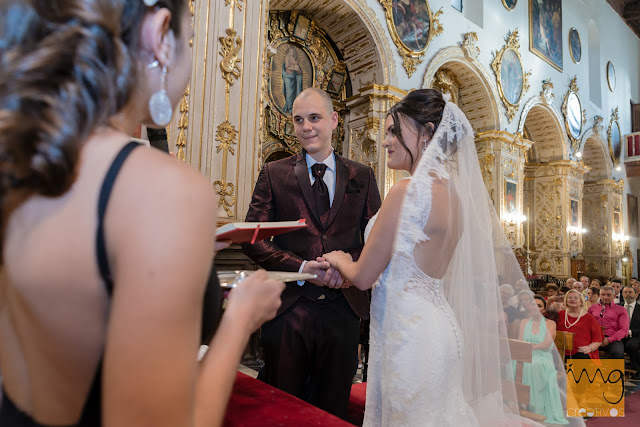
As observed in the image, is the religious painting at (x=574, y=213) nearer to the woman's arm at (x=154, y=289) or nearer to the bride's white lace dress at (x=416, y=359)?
the bride's white lace dress at (x=416, y=359)

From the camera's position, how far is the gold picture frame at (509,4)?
1245 centimetres

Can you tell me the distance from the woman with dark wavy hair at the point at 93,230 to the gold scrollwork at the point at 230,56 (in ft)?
18.0

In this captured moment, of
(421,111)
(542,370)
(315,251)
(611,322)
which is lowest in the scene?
(611,322)

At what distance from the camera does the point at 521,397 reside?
2385 mm

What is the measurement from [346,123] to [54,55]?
31.0 feet

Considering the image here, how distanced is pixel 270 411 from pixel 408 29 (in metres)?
9.48

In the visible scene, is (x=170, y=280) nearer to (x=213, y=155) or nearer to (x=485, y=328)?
(x=485, y=328)

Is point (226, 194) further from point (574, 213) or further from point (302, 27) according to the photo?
point (574, 213)

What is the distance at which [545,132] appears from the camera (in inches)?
597

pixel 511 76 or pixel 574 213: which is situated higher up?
pixel 511 76

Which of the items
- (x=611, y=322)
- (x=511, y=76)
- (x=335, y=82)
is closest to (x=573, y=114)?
(x=511, y=76)

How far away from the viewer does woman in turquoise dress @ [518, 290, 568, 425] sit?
223 cm

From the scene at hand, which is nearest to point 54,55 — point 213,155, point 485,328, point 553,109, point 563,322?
point 485,328

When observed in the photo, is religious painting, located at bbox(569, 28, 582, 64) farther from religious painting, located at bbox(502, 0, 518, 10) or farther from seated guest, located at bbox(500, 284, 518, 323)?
seated guest, located at bbox(500, 284, 518, 323)
